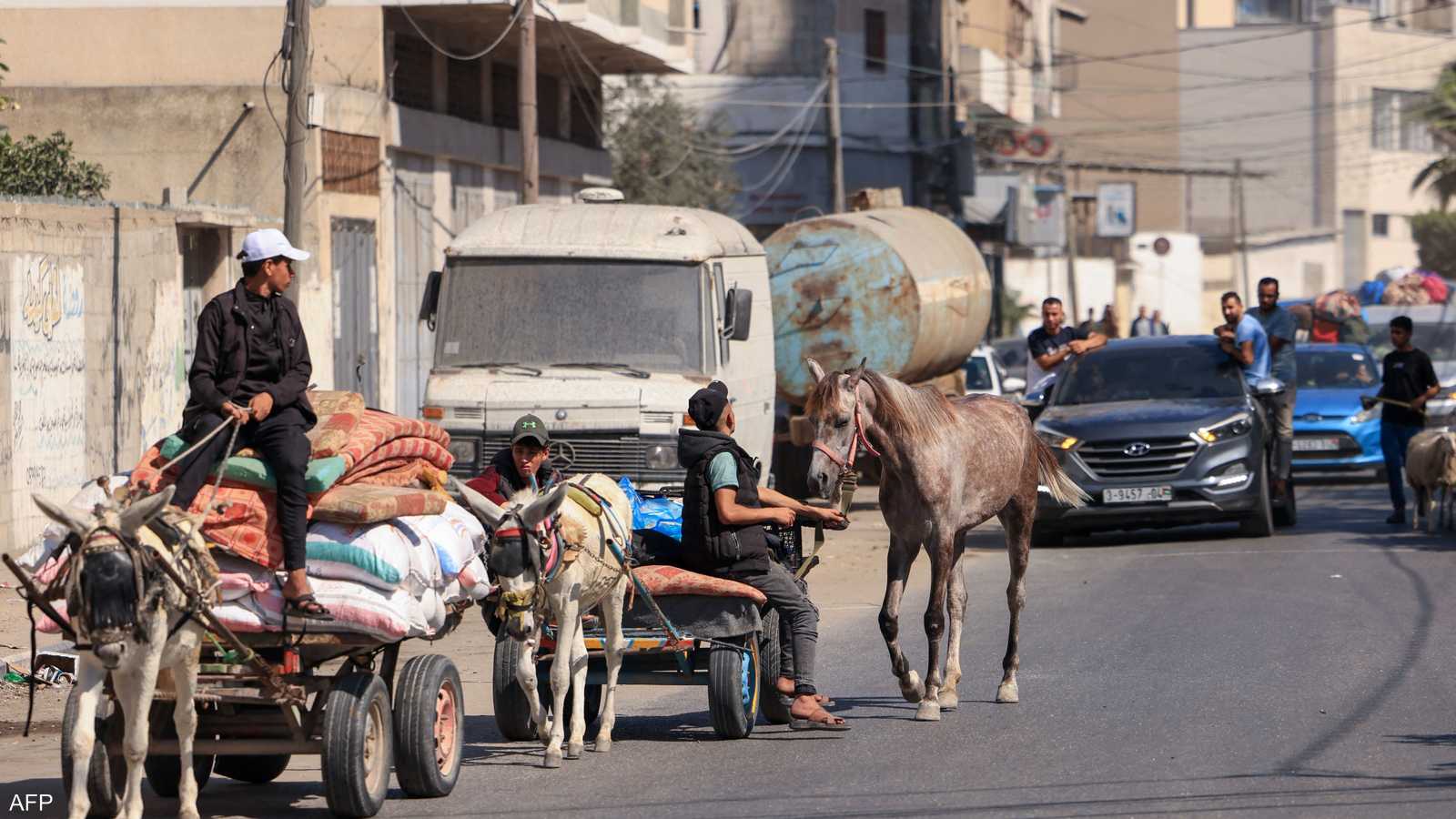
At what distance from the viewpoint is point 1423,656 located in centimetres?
1212

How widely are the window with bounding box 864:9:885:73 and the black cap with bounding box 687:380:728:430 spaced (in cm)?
4397

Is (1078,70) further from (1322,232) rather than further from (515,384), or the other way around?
(515,384)

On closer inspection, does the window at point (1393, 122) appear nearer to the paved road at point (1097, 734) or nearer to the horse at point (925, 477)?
the paved road at point (1097, 734)

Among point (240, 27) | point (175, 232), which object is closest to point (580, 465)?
point (175, 232)

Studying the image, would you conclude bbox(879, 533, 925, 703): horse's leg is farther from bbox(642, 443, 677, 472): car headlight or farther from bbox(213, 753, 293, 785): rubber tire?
bbox(642, 443, 677, 472): car headlight

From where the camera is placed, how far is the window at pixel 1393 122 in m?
89.8

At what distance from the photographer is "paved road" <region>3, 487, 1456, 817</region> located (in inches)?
329

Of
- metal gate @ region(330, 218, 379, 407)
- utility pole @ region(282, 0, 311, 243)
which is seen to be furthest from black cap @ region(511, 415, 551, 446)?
metal gate @ region(330, 218, 379, 407)

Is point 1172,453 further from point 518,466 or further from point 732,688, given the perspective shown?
point 518,466

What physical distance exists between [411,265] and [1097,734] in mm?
20646

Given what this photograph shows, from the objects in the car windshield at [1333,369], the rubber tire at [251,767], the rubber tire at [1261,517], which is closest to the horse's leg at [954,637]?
the rubber tire at [251,767]

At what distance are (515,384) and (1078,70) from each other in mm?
74163

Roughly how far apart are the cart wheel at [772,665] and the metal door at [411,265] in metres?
17.8

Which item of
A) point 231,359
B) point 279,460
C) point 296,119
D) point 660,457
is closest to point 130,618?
point 279,460
